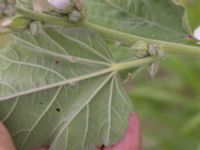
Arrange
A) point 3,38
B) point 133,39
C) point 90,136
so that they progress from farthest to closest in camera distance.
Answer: point 3,38 → point 90,136 → point 133,39

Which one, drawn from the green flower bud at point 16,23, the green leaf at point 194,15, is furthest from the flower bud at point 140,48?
the green leaf at point 194,15

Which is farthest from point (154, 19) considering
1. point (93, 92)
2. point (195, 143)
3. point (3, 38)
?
point (195, 143)

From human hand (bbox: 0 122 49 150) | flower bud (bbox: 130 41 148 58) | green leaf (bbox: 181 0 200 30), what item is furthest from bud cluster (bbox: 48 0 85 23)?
green leaf (bbox: 181 0 200 30)

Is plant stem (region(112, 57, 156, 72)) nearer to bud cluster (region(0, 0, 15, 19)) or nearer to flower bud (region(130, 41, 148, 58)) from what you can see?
flower bud (region(130, 41, 148, 58))

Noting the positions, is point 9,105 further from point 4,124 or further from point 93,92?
point 93,92

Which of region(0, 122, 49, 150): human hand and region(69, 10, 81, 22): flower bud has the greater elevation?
region(69, 10, 81, 22): flower bud

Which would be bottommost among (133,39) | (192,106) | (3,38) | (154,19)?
(133,39)
